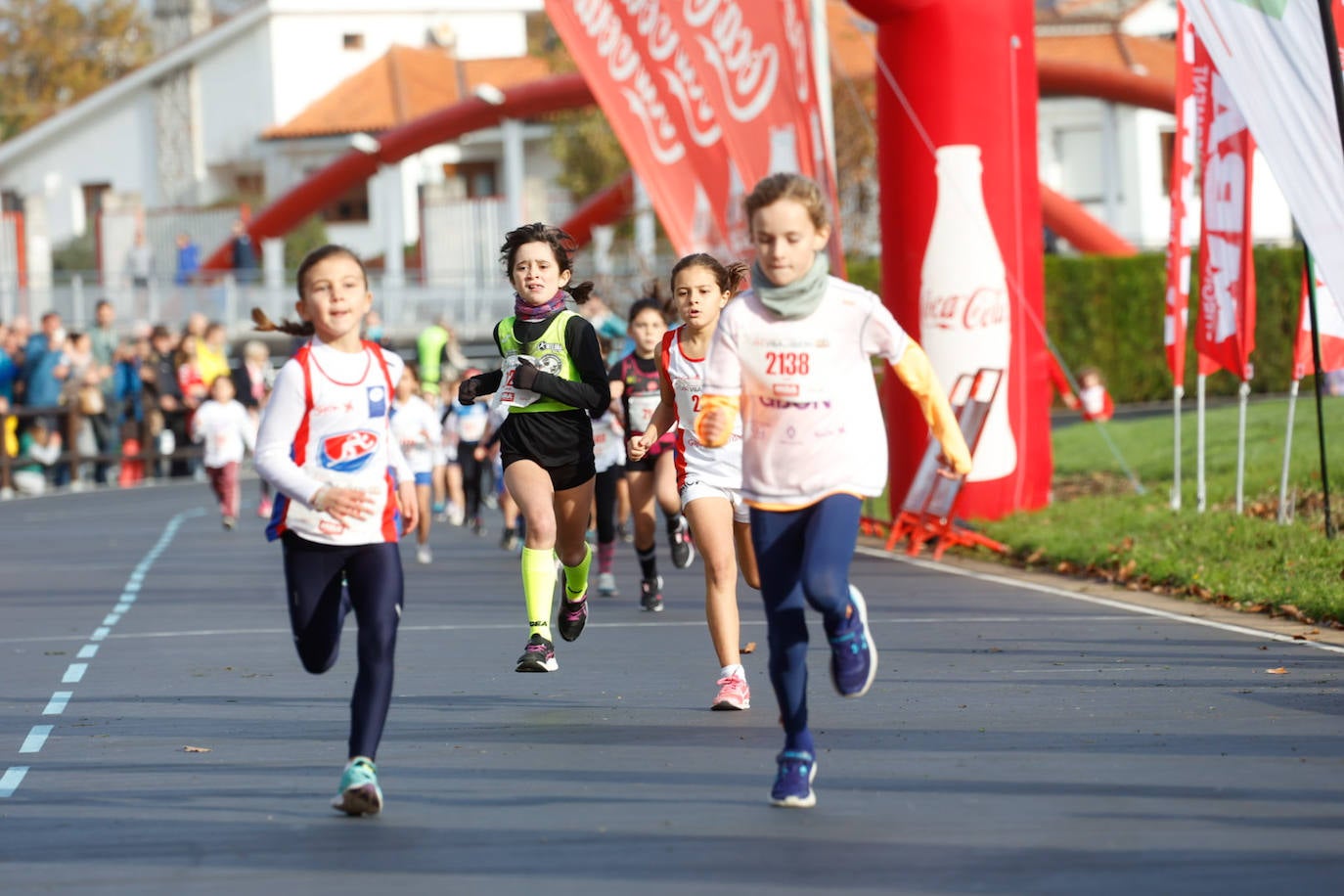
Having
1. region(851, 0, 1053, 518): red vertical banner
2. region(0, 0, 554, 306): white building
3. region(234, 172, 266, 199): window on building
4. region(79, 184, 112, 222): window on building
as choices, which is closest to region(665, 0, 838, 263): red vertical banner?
region(851, 0, 1053, 518): red vertical banner

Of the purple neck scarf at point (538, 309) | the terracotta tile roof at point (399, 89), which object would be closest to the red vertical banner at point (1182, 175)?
the purple neck scarf at point (538, 309)

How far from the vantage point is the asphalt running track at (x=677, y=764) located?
5699 mm

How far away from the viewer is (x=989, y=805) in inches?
250

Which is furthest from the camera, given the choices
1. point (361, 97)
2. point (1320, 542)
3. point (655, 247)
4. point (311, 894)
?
point (361, 97)

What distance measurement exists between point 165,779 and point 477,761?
1.03m

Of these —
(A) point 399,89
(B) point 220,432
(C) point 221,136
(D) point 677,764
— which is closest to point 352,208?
(A) point 399,89

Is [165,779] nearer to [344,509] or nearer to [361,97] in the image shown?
[344,509]

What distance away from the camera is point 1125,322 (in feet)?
120

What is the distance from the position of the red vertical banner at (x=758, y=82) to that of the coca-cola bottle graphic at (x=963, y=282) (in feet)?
3.64

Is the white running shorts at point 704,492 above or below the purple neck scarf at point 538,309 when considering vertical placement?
below

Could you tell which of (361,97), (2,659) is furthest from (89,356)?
(361,97)

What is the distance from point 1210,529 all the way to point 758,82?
5.29m

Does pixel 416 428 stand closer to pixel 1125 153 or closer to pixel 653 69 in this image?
pixel 653 69

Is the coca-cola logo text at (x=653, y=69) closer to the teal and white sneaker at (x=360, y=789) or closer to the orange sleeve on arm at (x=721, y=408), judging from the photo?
the orange sleeve on arm at (x=721, y=408)
